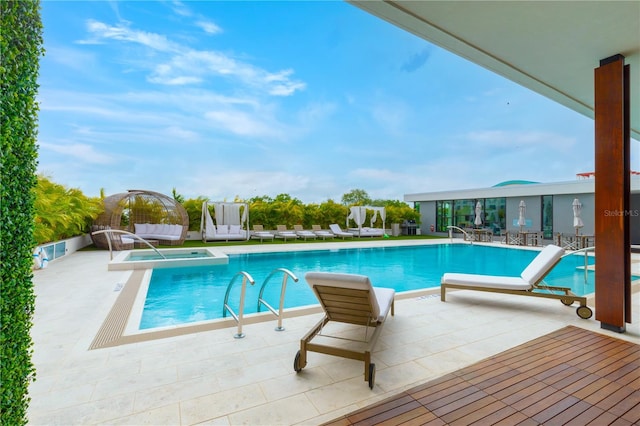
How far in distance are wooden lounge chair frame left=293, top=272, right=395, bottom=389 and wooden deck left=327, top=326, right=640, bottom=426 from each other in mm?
446

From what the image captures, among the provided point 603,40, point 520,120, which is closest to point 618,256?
point 603,40

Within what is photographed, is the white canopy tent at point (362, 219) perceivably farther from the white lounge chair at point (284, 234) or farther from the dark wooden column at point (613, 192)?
the dark wooden column at point (613, 192)

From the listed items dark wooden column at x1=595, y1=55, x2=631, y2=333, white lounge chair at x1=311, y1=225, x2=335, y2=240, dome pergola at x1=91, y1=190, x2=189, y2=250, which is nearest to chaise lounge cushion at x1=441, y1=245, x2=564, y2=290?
dark wooden column at x1=595, y1=55, x2=631, y2=333

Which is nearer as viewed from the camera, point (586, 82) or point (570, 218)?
point (586, 82)

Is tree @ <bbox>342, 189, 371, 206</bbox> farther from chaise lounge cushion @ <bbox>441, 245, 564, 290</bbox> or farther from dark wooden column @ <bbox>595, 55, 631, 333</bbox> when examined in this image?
dark wooden column @ <bbox>595, 55, 631, 333</bbox>

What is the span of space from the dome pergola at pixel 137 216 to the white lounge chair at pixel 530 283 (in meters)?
12.7

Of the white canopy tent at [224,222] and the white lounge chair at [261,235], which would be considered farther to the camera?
the white lounge chair at [261,235]

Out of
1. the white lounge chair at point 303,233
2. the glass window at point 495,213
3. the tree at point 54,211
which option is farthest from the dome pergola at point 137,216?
the glass window at point 495,213

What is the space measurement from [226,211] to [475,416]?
16.6 m

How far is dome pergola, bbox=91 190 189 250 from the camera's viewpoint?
1340cm

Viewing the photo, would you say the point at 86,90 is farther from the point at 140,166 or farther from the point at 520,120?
the point at 520,120

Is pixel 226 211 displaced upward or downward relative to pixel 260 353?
upward

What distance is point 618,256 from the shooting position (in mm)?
3838

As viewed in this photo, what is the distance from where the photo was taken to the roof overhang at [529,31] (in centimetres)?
298
